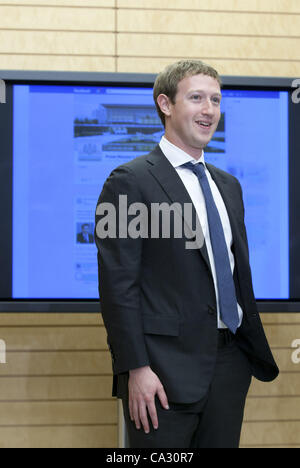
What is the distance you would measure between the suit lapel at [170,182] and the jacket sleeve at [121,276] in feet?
0.28

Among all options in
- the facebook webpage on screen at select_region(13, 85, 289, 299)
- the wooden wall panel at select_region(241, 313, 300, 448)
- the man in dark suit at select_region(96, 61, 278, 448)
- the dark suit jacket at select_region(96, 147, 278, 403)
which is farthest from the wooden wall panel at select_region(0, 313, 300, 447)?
the dark suit jacket at select_region(96, 147, 278, 403)

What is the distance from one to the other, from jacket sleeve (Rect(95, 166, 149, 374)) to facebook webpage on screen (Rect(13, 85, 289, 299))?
0.76 metres

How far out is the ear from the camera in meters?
1.91

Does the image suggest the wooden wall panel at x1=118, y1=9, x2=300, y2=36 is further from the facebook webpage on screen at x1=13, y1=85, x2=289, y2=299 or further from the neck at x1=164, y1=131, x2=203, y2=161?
the neck at x1=164, y1=131, x2=203, y2=161

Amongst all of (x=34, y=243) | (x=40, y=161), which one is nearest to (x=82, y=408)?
(x=34, y=243)

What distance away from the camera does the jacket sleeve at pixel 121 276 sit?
5.44ft

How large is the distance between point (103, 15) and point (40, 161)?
0.98 meters

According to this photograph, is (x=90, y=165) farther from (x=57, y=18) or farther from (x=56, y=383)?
(x=56, y=383)

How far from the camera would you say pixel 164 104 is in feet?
6.28

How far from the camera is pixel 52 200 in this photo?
2502 mm

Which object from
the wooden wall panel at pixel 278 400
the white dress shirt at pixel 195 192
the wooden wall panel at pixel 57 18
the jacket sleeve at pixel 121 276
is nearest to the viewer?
the jacket sleeve at pixel 121 276

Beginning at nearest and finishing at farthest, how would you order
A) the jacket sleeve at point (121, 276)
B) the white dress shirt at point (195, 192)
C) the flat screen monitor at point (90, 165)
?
1. the jacket sleeve at point (121, 276)
2. the white dress shirt at point (195, 192)
3. the flat screen monitor at point (90, 165)

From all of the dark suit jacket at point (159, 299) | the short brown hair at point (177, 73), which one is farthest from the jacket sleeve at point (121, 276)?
the short brown hair at point (177, 73)

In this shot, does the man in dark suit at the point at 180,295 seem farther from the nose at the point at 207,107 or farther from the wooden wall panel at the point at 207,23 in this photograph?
the wooden wall panel at the point at 207,23
